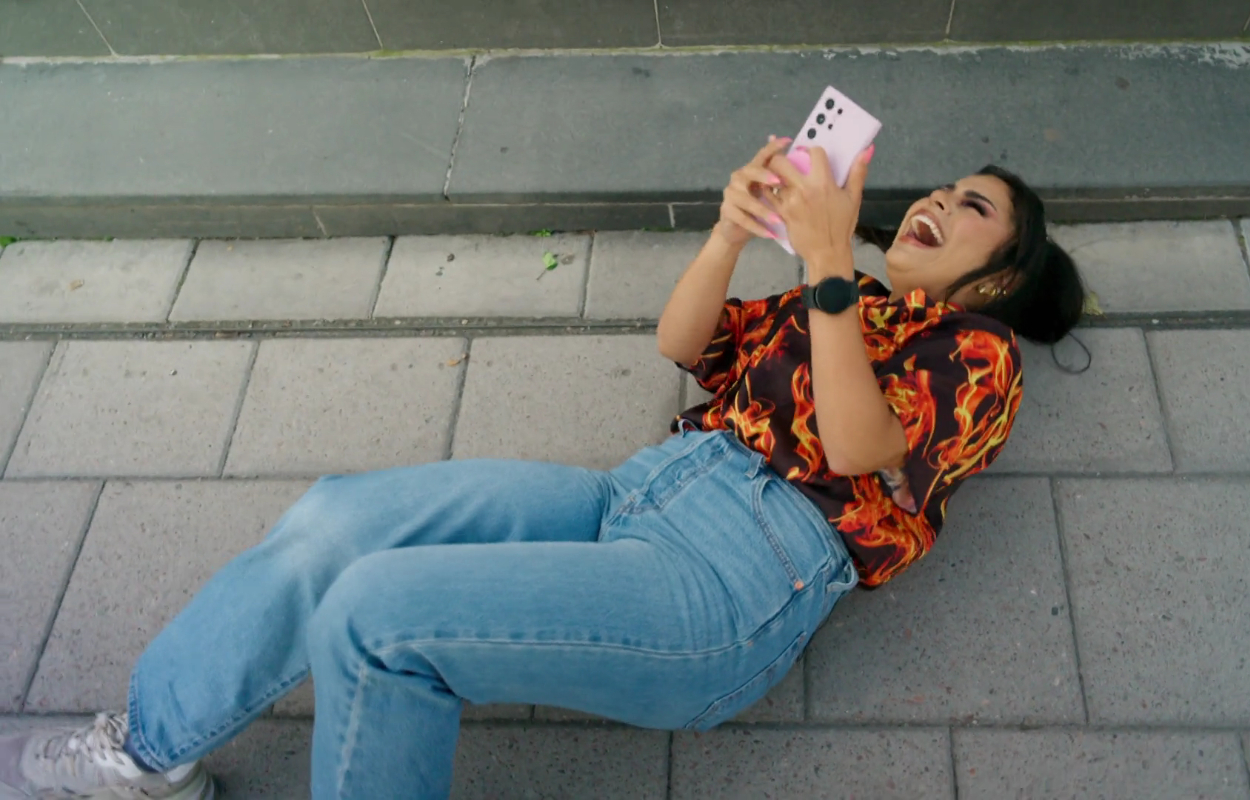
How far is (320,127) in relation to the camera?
108 inches

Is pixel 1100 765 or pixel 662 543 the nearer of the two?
pixel 662 543

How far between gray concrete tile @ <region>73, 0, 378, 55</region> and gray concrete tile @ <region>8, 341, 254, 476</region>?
40.2 inches

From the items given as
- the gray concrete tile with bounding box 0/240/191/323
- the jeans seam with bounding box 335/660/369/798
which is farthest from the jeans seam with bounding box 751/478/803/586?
the gray concrete tile with bounding box 0/240/191/323

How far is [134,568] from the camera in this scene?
2.23 m

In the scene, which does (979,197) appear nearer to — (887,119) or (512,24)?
(887,119)

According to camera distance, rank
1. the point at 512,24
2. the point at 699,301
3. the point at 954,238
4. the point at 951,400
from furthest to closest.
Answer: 1. the point at 512,24
2. the point at 699,301
3. the point at 954,238
4. the point at 951,400

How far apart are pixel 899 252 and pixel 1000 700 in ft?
3.13

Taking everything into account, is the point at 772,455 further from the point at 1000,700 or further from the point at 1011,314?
the point at 1000,700

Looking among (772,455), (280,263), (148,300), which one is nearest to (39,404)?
(148,300)

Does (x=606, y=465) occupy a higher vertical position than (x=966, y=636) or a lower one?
higher

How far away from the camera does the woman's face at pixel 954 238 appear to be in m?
1.69

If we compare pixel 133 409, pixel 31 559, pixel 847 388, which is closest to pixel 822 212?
pixel 847 388

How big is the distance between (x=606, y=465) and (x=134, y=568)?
3.88 ft

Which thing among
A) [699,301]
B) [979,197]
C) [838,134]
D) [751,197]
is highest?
[838,134]
